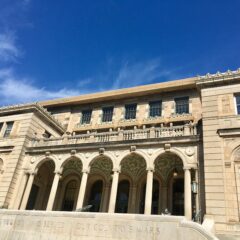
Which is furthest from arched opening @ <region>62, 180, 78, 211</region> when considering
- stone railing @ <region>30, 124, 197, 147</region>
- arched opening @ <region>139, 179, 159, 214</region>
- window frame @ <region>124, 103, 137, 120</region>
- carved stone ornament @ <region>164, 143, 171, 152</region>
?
carved stone ornament @ <region>164, 143, 171, 152</region>

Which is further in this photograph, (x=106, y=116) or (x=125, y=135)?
(x=106, y=116)

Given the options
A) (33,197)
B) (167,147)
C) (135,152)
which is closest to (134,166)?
(135,152)

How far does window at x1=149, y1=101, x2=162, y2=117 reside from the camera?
84.9 ft

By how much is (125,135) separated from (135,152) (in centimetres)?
182

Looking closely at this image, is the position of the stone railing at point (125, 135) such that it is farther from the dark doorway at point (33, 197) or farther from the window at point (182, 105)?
the window at point (182, 105)

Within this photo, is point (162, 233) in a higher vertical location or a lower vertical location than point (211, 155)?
lower

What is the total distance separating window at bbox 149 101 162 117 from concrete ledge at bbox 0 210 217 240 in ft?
49.6

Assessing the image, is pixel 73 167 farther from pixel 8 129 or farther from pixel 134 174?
pixel 8 129

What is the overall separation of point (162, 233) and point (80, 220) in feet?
12.7

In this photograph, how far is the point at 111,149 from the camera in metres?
21.0

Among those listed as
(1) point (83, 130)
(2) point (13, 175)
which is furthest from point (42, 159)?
(1) point (83, 130)

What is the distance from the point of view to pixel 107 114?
28141mm

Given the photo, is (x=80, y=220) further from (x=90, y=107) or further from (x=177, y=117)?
(x=90, y=107)

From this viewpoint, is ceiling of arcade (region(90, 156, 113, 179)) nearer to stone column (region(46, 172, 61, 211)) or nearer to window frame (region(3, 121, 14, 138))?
stone column (region(46, 172, 61, 211))
